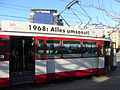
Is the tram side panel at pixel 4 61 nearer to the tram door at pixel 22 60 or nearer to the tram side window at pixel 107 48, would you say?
the tram door at pixel 22 60

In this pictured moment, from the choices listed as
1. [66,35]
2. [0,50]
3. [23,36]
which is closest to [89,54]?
[66,35]

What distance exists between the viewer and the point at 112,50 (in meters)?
13.3

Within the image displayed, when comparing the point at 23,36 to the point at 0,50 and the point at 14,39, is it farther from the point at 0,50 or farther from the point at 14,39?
the point at 0,50

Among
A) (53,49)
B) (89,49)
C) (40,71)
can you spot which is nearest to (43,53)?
(53,49)

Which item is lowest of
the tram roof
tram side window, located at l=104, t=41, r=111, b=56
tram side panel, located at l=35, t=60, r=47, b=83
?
tram side panel, located at l=35, t=60, r=47, b=83

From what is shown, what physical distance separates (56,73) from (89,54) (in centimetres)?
259

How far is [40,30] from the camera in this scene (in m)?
9.43

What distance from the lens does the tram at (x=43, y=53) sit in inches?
316

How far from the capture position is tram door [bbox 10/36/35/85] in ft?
26.8

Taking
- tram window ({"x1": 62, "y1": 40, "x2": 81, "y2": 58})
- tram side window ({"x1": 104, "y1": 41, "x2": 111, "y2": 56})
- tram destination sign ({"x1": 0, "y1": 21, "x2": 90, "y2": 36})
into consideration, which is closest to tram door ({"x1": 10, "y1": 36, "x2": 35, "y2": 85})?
tram destination sign ({"x1": 0, "y1": 21, "x2": 90, "y2": 36})

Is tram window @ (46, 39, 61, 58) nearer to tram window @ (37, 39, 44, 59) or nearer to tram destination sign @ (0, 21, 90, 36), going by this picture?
tram window @ (37, 39, 44, 59)

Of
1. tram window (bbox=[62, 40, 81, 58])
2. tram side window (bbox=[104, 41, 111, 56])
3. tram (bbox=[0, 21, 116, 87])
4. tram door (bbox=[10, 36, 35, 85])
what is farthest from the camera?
tram side window (bbox=[104, 41, 111, 56])

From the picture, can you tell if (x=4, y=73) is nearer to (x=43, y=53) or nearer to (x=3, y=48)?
(x=3, y=48)

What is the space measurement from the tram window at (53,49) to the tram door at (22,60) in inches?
30.8
